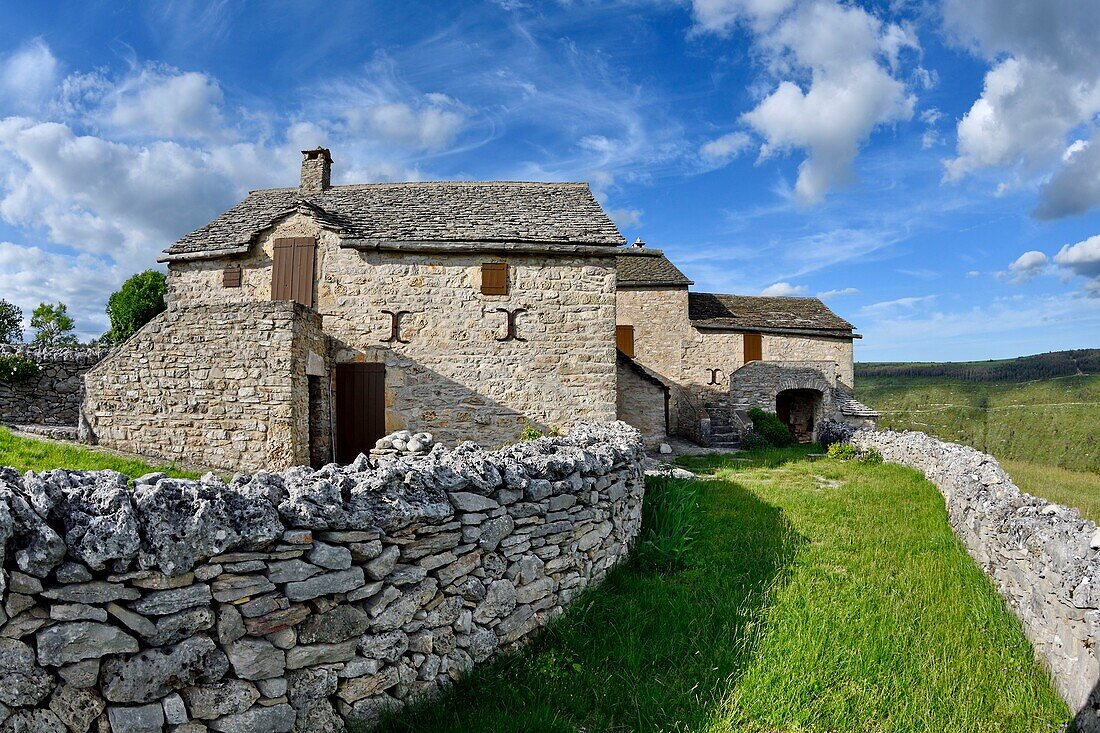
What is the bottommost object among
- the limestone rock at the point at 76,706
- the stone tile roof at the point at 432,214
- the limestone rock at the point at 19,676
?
the limestone rock at the point at 76,706

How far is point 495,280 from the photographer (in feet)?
43.6

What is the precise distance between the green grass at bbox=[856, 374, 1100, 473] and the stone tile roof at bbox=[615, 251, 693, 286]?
11394 mm

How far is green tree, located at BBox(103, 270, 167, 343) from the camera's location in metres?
24.0

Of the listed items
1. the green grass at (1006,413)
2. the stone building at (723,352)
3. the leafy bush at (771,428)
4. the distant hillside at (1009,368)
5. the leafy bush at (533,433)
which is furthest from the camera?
the distant hillside at (1009,368)

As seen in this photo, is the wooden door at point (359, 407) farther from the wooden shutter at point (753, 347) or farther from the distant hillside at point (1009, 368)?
the distant hillside at point (1009, 368)

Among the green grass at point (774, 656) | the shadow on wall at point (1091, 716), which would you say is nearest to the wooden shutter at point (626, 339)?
the green grass at point (774, 656)

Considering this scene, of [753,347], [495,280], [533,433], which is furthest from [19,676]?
[753,347]

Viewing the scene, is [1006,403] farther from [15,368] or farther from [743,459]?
[15,368]

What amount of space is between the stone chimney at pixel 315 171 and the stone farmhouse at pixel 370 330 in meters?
0.06

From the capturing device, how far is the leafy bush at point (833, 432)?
58.9 ft

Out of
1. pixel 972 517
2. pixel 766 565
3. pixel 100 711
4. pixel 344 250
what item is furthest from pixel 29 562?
pixel 344 250

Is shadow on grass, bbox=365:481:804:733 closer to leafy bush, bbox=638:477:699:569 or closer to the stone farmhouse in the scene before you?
leafy bush, bbox=638:477:699:569

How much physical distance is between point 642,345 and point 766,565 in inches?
631

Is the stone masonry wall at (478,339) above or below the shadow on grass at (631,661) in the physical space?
above
